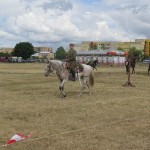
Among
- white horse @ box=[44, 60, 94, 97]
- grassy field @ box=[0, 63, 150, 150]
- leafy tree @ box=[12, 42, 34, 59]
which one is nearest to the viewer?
grassy field @ box=[0, 63, 150, 150]

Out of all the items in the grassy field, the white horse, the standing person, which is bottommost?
the grassy field

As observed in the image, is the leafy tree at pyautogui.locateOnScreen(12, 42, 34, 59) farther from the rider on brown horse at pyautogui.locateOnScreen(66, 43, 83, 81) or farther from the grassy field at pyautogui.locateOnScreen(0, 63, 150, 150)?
the grassy field at pyautogui.locateOnScreen(0, 63, 150, 150)

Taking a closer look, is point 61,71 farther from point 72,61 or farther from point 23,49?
point 23,49

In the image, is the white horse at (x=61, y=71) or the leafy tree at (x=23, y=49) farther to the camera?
the leafy tree at (x=23, y=49)

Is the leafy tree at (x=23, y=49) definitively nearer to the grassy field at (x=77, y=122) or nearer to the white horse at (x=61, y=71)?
the white horse at (x=61, y=71)

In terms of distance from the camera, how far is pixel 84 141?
33.8 ft

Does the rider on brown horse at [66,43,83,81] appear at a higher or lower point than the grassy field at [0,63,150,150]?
higher

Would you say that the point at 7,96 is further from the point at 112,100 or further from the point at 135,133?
the point at 135,133

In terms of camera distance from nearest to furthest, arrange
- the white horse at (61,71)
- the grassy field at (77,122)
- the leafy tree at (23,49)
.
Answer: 1. the grassy field at (77,122)
2. the white horse at (61,71)
3. the leafy tree at (23,49)

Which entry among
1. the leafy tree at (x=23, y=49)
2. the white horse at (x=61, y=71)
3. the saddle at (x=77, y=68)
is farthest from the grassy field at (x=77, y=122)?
the leafy tree at (x=23, y=49)

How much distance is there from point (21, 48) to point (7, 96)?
13734 cm

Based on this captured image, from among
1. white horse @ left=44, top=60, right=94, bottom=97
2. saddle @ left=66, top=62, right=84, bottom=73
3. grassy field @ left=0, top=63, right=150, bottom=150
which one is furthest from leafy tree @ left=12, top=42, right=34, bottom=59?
grassy field @ left=0, top=63, right=150, bottom=150

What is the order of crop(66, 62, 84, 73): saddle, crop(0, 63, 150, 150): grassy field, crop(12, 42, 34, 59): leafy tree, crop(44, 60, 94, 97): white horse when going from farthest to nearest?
crop(12, 42, 34, 59): leafy tree
crop(66, 62, 84, 73): saddle
crop(44, 60, 94, 97): white horse
crop(0, 63, 150, 150): grassy field

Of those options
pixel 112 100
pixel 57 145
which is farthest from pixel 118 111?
pixel 57 145
